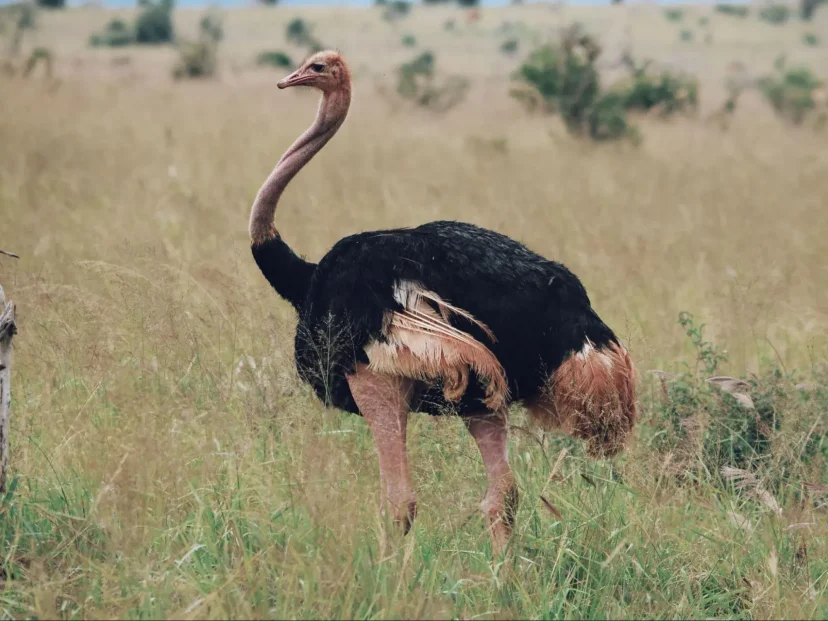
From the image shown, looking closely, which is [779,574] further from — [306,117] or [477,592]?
[306,117]

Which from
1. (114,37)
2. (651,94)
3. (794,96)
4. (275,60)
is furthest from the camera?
(114,37)

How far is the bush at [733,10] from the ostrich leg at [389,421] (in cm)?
5286

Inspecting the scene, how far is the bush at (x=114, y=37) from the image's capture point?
39.8m

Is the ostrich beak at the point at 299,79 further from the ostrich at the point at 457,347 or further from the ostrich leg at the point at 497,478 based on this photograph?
the ostrich leg at the point at 497,478

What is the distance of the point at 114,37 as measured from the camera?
39.9m

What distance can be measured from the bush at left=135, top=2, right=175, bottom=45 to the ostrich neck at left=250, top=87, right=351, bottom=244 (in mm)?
37769

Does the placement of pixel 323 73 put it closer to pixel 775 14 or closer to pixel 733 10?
pixel 775 14

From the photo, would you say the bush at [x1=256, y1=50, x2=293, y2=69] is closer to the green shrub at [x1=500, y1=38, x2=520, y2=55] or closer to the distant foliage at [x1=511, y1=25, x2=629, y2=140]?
the green shrub at [x1=500, y1=38, x2=520, y2=55]

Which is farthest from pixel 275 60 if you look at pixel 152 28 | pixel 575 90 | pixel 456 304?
pixel 456 304

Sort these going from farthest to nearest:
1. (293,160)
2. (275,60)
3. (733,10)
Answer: (733,10)
(275,60)
(293,160)

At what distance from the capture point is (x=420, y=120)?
16.2 meters

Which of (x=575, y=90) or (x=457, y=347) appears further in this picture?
(x=575, y=90)

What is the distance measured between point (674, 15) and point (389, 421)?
52702mm

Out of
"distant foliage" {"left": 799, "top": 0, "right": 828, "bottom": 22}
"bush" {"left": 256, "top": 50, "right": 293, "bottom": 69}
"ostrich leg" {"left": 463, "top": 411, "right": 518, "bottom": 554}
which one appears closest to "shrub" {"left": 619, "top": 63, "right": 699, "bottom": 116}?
"ostrich leg" {"left": 463, "top": 411, "right": 518, "bottom": 554}
